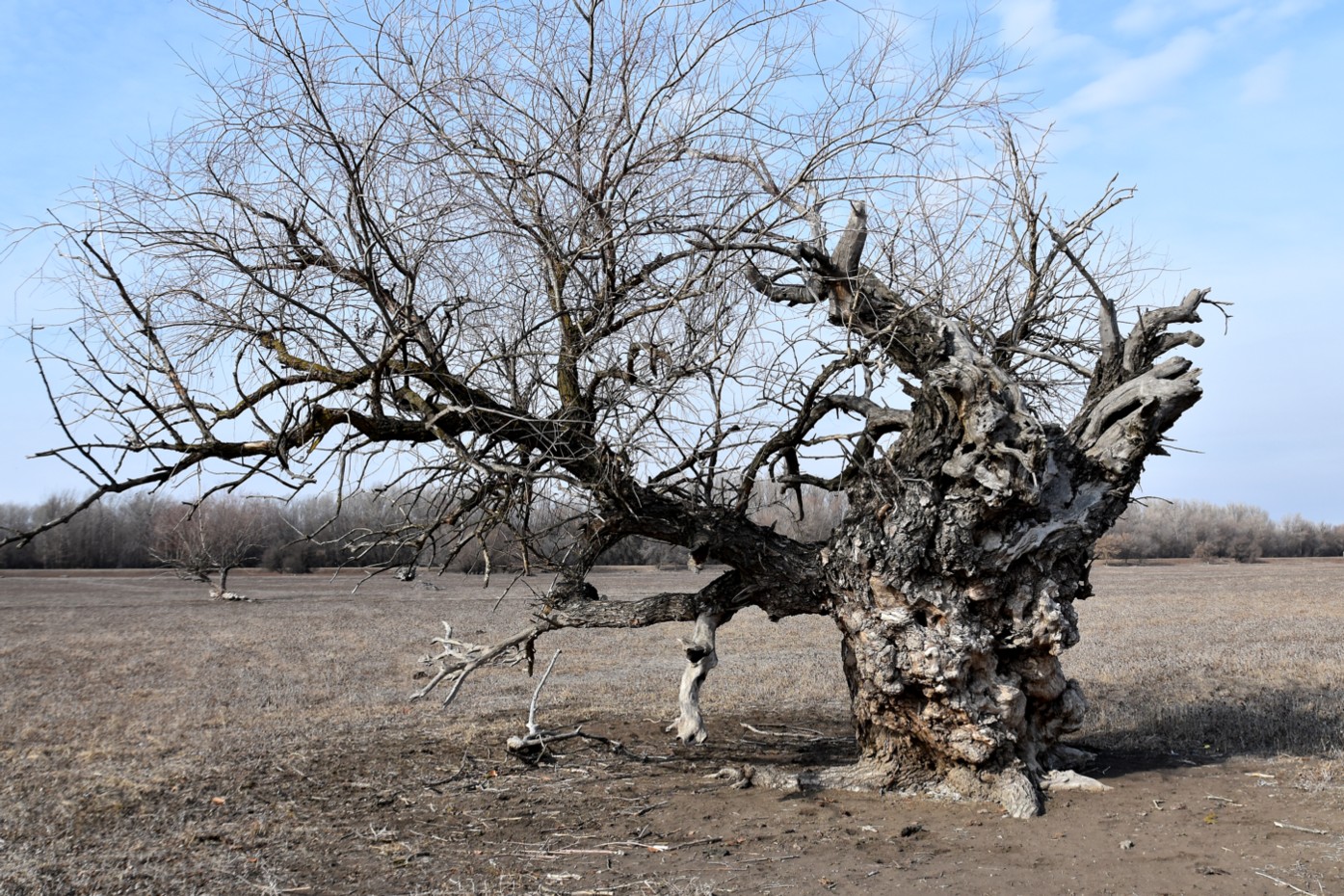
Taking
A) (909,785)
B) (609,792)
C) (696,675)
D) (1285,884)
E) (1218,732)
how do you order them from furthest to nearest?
1. (1218,732)
2. (696,675)
3. (609,792)
4. (909,785)
5. (1285,884)

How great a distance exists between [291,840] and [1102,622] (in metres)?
19.9

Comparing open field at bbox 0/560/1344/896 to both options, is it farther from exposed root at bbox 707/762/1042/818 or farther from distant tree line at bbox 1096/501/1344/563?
distant tree line at bbox 1096/501/1344/563

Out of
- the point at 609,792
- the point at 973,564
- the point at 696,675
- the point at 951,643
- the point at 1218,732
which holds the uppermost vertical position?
the point at 973,564

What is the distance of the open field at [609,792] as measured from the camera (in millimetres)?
5816

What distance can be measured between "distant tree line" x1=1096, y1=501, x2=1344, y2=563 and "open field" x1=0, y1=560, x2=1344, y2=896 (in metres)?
49.7

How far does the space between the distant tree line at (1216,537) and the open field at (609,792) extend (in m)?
49.7

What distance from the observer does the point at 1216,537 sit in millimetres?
66938

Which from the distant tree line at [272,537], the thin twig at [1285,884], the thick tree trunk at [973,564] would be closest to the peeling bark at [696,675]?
the thick tree trunk at [973,564]

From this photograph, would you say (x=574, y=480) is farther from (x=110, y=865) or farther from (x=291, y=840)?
(x=110, y=865)

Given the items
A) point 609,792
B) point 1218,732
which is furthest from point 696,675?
point 1218,732

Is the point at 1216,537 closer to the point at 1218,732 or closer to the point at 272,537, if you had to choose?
the point at 272,537

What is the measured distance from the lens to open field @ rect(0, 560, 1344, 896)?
5816mm

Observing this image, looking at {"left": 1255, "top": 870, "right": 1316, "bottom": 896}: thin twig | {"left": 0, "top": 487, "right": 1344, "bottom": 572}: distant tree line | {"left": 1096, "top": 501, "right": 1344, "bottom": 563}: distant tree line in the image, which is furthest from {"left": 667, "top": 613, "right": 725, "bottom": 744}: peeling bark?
{"left": 1096, "top": 501, "right": 1344, "bottom": 563}: distant tree line

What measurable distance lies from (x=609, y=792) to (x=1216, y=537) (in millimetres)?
69353
